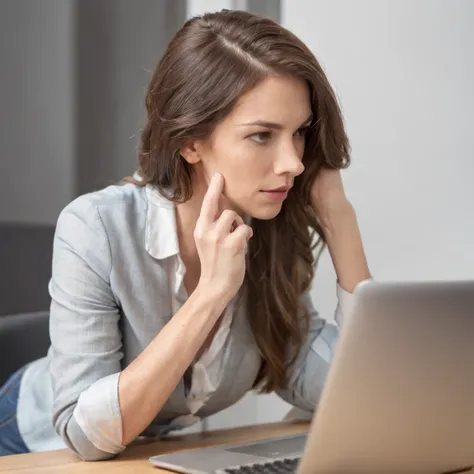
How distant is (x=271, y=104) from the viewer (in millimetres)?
1383

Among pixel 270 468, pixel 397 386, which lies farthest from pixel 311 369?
pixel 397 386

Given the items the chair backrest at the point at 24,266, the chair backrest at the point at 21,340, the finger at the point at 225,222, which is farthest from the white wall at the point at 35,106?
the finger at the point at 225,222

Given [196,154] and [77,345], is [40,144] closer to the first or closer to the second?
[196,154]

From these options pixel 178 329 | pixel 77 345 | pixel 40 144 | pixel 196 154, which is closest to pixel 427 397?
pixel 178 329

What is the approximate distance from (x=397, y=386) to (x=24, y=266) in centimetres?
137

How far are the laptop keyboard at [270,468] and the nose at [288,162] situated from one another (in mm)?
500

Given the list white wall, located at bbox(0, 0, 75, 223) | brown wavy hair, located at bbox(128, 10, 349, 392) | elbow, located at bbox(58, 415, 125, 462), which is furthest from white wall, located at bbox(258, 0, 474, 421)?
elbow, located at bbox(58, 415, 125, 462)

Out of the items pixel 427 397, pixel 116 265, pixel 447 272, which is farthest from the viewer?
pixel 447 272

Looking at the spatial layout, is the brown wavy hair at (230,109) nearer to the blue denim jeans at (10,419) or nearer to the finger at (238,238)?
the finger at (238,238)

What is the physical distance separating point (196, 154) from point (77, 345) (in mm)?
409

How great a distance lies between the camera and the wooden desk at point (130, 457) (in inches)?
45.9

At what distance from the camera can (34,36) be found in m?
2.18

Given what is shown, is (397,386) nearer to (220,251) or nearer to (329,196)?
(220,251)

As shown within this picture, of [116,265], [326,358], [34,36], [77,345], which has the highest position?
[34,36]
